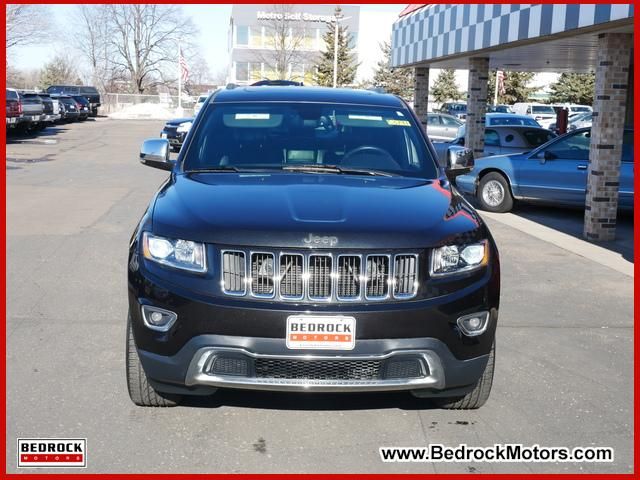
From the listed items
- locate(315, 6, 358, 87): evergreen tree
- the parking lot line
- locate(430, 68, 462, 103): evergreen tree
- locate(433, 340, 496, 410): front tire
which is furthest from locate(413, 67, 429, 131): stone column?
locate(430, 68, 462, 103): evergreen tree

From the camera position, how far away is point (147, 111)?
58344mm

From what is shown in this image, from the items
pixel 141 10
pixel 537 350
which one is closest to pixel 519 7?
pixel 537 350

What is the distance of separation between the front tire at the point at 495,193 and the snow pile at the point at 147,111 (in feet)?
154

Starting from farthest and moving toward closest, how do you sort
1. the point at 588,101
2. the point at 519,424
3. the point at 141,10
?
the point at 141,10, the point at 588,101, the point at 519,424

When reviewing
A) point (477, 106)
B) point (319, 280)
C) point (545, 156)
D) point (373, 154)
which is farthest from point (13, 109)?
point (319, 280)

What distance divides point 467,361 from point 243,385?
42.9 inches

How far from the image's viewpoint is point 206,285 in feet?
11.5

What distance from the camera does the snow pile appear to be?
5681 centimetres

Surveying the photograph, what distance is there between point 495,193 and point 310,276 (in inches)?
382

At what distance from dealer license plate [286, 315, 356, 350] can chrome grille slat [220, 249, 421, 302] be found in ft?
0.34

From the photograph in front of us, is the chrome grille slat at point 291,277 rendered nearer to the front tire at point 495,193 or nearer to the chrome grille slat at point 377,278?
the chrome grille slat at point 377,278

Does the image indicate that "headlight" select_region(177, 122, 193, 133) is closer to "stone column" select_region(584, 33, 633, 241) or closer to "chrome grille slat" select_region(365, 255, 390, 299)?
"stone column" select_region(584, 33, 633, 241)

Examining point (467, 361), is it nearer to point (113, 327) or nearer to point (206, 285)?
point (206, 285)

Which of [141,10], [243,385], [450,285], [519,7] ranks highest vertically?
[141,10]
